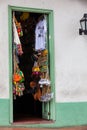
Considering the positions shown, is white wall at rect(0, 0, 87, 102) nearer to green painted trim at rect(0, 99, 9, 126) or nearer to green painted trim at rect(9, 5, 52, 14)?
green painted trim at rect(9, 5, 52, 14)

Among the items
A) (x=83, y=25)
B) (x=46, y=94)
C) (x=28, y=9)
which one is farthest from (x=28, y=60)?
(x=83, y=25)

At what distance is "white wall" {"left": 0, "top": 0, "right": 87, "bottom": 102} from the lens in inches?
388

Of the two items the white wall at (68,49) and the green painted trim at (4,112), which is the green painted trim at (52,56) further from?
the green painted trim at (4,112)

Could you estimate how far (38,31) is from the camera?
1016 centimetres

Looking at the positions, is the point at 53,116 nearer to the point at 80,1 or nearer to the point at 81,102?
the point at 81,102

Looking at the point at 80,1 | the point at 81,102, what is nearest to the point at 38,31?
the point at 80,1

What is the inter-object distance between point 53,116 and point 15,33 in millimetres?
2264

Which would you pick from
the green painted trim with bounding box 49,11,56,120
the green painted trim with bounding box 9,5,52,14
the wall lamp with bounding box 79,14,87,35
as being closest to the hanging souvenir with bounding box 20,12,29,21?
the green painted trim with bounding box 9,5,52,14

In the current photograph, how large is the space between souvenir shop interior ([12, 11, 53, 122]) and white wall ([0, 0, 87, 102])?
Result: 0.30 meters

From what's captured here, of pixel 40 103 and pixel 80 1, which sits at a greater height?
pixel 80 1

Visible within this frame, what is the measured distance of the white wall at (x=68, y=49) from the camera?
388 inches

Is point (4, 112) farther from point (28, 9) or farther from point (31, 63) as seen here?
point (28, 9)

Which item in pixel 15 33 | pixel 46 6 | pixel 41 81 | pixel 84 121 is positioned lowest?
pixel 84 121

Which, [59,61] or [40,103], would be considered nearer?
[59,61]
